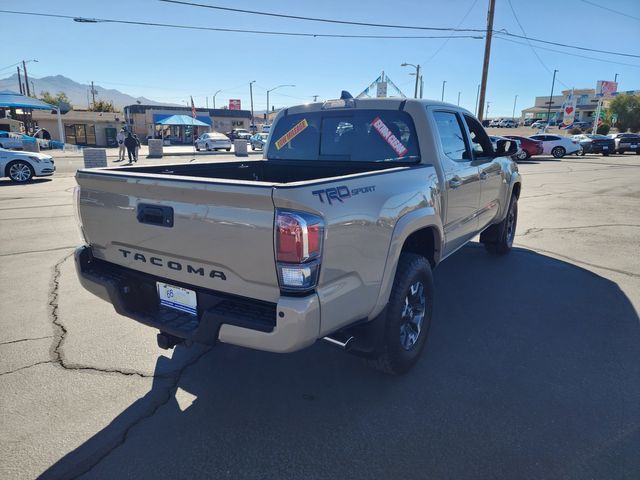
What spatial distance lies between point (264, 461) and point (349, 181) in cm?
161

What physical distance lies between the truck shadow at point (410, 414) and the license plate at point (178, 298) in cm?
68

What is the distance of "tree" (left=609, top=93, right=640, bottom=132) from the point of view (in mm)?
59750

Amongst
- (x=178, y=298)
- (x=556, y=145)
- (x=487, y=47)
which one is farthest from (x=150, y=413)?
(x=556, y=145)

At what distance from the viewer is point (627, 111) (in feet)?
197

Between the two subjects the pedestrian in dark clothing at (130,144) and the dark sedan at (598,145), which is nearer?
the pedestrian in dark clothing at (130,144)

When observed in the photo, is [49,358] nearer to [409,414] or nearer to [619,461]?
[409,414]

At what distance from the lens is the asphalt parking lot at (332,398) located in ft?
7.80

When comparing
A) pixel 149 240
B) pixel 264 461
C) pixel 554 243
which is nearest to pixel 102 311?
pixel 149 240

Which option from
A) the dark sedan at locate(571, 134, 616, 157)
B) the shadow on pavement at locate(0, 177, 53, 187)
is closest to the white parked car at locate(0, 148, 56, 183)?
the shadow on pavement at locate(0, 177, 53, 187)

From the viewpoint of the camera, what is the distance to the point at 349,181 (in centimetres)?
249

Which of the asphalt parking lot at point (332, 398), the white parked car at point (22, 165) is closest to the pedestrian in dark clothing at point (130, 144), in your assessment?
the white parked car at point (22, 165)

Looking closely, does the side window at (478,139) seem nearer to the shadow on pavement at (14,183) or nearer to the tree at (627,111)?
the shadow on pavement at (14,183)

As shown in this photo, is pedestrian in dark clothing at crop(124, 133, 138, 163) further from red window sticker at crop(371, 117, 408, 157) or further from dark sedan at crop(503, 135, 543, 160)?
dark sedan at crop(503, 135, 543, 160)

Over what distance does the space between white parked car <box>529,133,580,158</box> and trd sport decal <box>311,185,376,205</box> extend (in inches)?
1176
